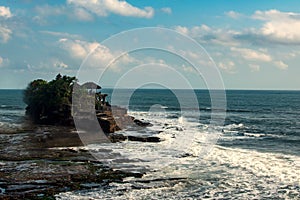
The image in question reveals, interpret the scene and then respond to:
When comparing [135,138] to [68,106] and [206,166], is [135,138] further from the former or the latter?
[68,106]

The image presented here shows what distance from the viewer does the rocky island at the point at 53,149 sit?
86.7 ft

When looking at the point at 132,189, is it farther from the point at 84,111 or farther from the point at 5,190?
the point at 84,111

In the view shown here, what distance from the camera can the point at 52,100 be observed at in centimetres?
6631

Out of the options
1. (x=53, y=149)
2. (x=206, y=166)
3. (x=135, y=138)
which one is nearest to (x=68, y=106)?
(x=135, y=138)

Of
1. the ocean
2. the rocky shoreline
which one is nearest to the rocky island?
the rocky shoreline

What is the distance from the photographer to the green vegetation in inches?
2525

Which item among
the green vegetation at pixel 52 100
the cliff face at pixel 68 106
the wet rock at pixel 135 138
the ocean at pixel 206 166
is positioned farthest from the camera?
the green vegetation at pixel 52 100

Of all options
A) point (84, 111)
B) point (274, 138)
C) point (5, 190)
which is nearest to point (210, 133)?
point (274, 138)

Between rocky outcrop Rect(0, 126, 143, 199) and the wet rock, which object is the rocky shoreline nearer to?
rocky outcrop Rect(0, 126, 143, 199)

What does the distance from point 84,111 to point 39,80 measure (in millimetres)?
21466

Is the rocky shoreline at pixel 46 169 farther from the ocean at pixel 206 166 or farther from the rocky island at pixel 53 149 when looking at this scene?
the ocean at pixel 206 166

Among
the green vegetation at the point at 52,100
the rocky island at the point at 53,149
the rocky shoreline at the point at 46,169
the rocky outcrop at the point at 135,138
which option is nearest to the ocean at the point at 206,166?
the rocky shoreline at the point at 46,169

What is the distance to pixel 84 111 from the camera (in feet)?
205

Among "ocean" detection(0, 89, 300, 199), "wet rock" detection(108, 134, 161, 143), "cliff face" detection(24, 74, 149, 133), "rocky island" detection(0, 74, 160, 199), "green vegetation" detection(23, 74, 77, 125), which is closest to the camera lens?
"ocean" detection(0, 89, 300, 199)
